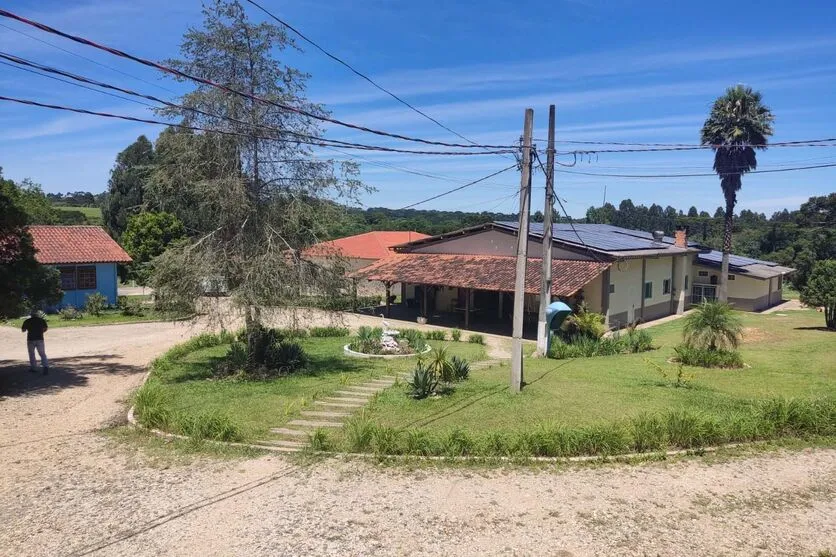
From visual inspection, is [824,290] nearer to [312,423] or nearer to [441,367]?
[441,367]

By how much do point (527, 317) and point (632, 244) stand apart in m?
7.90

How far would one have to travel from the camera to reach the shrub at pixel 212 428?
10133mm

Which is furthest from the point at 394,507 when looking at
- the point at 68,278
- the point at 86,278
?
the point at 86,278

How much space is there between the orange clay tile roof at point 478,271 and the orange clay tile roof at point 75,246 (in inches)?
580

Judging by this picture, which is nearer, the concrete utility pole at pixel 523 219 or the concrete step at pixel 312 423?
the concrete step at pixel 312 423

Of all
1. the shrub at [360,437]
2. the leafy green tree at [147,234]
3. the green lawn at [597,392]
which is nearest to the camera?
the shrub at [360,437]

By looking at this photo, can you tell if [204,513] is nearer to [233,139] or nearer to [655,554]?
[655,554]

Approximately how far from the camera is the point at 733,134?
3569 centimetres

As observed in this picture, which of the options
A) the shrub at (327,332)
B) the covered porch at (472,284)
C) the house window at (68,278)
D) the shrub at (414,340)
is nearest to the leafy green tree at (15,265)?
the shrub at (414,340)

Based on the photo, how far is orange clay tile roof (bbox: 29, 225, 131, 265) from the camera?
3241cm

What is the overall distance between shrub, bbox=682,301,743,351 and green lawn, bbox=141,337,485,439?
678 cm

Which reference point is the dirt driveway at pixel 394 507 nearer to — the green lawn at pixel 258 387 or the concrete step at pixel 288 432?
the concrete step at pixel 288 432

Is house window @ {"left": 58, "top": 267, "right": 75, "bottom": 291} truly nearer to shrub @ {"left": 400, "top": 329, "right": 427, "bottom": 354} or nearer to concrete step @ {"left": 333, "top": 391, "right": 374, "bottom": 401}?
shrub @ {"left": 400, "top": 329, "right": 427, "bottom": 354}

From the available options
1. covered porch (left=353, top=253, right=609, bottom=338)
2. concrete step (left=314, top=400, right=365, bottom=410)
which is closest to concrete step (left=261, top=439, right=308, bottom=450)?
concrete step (left=314, top=400, right=365, bottom=410)
